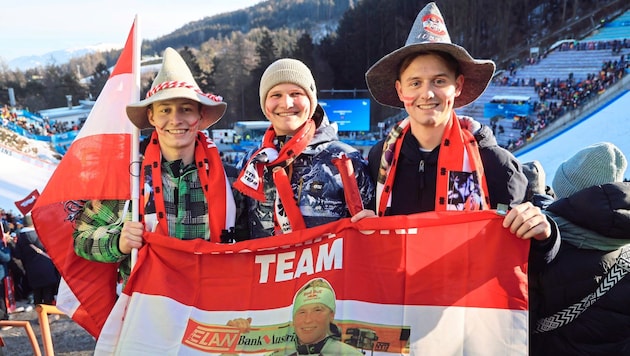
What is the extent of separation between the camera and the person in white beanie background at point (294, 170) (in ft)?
8.79

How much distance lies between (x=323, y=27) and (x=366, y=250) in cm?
13439

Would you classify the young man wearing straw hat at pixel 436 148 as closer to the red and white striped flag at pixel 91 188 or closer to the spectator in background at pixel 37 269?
the red and white striped flag at pixel 91 188

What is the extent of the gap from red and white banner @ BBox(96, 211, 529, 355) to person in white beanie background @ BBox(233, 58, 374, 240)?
0.82 feet

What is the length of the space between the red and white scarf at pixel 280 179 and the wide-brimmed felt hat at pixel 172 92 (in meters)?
0.51

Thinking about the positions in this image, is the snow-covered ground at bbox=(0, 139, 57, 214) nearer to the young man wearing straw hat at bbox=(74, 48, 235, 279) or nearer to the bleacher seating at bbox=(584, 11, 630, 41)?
the young man wearing straw hat at bbox=(74, 48, 235, 279)

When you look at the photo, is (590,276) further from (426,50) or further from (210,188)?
(210,188)

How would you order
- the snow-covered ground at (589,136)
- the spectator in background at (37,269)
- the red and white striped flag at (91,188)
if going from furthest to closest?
the snow-covered ground at (589,136), the spectator in background at (37,269), the red and white striped flag at (91,188)

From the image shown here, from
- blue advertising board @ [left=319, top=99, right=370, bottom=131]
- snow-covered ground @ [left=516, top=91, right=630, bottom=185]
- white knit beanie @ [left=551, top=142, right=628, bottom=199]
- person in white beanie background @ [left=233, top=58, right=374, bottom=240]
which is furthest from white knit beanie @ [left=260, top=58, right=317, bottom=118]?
blue advertising board @ [left=319, top=99, right=370, bottom=131]

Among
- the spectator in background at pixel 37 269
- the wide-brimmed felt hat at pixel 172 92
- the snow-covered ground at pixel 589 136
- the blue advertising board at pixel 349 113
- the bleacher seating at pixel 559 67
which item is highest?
the bleacher seating at pixel 559 67

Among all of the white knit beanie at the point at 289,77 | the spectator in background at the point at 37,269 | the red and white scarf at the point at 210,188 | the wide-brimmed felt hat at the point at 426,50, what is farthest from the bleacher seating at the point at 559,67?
the red and white scarf at the point at 210,188

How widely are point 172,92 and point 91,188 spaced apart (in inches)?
31.7

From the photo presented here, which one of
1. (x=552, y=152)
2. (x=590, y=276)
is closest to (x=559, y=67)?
(x=552, y=152)

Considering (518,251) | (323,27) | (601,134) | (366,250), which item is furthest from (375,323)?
(323,27)

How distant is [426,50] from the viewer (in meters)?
2.37
